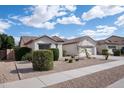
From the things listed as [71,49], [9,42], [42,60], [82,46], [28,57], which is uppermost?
[9,42]

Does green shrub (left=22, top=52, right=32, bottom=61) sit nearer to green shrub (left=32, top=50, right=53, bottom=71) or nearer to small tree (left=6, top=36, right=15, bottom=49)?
green shrub (left=32, top=50, right=53, bottom=71)

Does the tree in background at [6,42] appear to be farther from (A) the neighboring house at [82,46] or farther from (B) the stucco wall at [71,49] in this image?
(A) the neighboring house at [82,46]

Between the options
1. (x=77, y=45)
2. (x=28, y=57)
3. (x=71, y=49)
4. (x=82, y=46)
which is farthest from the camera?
(x=71, y=49)

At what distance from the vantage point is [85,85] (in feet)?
26.1

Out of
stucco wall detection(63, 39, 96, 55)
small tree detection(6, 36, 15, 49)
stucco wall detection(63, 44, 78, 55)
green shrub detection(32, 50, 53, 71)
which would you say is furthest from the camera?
small tree detection(6, 36, 15, 49)

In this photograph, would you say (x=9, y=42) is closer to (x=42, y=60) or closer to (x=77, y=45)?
(x=77, y=45)

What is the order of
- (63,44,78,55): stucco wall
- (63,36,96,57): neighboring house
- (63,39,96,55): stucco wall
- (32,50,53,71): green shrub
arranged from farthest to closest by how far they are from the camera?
(63,44,78,55): stucco wall, (63,39,96,55): stucco wall, (63,36,96,57): neighboring house, (32,50,53,71): green shrub

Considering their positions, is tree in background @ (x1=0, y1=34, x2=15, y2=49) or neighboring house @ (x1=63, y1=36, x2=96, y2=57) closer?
neighboring house @ (x1=63, y1=36, x2=96, y2=57)

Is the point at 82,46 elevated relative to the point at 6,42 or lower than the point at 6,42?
lower

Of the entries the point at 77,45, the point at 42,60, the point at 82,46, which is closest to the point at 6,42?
the point at 77,45

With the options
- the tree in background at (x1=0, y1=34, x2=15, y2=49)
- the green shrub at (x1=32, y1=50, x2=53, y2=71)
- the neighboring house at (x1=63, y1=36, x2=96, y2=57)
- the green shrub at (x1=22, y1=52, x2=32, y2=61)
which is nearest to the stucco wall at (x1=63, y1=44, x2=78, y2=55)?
the neighboring house at (x1=63, y1=36, x2=96, y2=57)

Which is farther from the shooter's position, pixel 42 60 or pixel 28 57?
pixel 28 57
